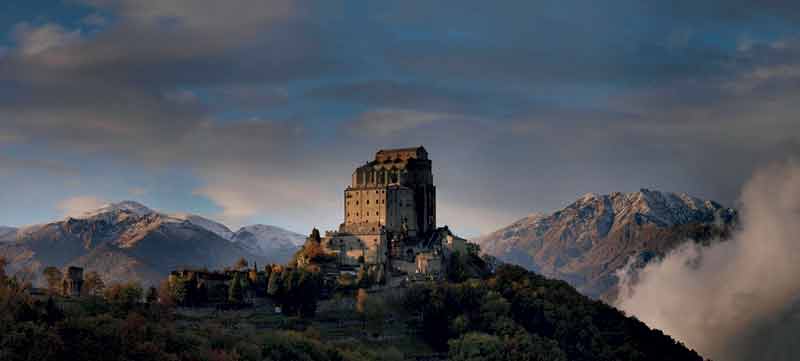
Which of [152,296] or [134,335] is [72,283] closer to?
[152,296]

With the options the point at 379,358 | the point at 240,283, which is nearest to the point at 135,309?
the point at 240,283

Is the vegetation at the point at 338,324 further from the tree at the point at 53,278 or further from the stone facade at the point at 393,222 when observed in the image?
the tree at the point at 53,278

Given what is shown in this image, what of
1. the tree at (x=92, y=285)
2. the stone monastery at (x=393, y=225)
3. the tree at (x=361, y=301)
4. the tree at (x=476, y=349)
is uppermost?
the stone monastery at (x=393, y=225)

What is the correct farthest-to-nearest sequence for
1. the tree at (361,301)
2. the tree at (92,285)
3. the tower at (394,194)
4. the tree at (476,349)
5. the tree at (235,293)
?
the tower at (394,194), the tree at (92,285), the tree at (361,301), the tree at (235,293), the tree at (476,349)

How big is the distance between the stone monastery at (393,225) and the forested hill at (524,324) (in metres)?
8.81

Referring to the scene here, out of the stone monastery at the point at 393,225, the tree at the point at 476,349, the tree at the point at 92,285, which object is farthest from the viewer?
the stone monastery at the point at 393,225

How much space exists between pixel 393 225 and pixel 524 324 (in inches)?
1142

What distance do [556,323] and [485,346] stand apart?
82.1 feet

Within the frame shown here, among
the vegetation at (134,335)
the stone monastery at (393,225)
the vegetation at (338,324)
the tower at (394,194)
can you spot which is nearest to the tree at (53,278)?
the vegetation at (338,324)

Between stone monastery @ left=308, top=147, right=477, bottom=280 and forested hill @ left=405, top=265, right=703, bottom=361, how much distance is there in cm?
881

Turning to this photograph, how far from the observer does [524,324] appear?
149250 millimetres

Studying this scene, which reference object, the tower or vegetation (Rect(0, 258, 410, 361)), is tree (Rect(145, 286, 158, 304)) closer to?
vegetation (Rect(0, 258, 410, 361))

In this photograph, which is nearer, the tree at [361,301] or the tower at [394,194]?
the tree at [361,301]

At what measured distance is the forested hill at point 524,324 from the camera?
133m
